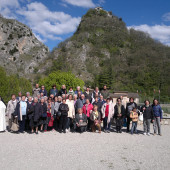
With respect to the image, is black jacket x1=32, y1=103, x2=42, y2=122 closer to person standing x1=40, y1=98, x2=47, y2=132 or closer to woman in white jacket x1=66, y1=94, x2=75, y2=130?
person standing x1=40, y1=98, x2=47, y2=132

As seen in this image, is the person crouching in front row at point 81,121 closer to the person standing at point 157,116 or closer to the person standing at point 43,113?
the person standing at point 43,113

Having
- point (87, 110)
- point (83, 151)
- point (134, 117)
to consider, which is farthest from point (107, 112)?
point (83, 151)

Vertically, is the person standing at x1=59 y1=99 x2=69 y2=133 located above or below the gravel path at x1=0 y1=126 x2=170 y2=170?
above

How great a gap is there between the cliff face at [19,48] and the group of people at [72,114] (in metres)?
70.3

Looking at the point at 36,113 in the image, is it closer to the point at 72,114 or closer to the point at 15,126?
the point at 15,126

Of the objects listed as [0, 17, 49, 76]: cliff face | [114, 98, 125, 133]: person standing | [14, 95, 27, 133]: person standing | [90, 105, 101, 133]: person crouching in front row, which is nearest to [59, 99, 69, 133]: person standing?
[90, 105, 101, 133]: person crouching in front row

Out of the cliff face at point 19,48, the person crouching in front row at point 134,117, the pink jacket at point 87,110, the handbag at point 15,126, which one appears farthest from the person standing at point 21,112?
the cliff face at point 19,48

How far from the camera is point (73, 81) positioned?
38.7 m

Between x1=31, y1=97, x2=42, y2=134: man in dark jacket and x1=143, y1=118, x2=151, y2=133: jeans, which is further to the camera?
x1=143, y1=118, x2=151, y2=133: jeans

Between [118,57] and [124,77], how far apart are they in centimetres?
1309

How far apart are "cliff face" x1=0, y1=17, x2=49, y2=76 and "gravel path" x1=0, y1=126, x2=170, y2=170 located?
72.1m

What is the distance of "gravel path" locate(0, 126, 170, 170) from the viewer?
16.3ft

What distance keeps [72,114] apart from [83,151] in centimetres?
316

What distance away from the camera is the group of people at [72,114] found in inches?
336
